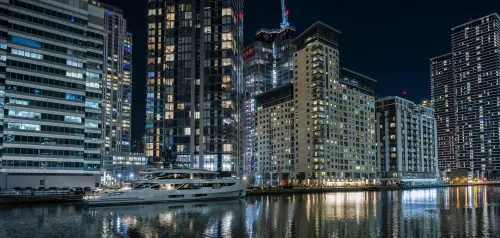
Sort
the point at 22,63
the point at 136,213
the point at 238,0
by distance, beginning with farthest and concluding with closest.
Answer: the point at 238,0 < the point at 22,63 < the point at 136,213

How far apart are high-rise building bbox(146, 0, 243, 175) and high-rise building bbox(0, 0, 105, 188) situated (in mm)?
33102

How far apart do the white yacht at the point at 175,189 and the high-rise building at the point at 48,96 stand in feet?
134

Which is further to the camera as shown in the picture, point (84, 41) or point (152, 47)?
point (152, 47)

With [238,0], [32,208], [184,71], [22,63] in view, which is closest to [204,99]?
[184,71]

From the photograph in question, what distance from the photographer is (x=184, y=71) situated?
523 ft

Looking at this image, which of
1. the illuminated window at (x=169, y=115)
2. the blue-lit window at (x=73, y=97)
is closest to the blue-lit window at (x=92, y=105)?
the blue-lit window at (x=73, y=97)

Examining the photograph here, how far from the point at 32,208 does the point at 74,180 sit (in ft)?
149

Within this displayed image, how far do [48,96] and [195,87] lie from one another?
5489cm

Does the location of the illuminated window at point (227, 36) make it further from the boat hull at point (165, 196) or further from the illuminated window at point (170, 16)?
the boat hull at point (165, 196)

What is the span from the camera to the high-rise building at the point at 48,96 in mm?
112688

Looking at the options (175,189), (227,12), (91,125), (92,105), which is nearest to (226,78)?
(227,12)

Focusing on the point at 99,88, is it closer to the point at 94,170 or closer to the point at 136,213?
the point at 94,170

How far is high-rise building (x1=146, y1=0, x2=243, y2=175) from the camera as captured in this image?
153 meters

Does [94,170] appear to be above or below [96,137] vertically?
below
